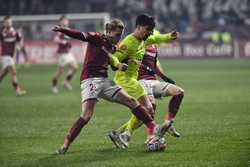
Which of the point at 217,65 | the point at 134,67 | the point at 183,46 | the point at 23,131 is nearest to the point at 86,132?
the point at 23,131

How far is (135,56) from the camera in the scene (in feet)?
38.3

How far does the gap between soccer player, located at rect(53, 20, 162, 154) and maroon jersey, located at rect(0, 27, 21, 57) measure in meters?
11.9

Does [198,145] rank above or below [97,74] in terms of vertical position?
below

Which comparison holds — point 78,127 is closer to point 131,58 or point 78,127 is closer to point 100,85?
point 100,85

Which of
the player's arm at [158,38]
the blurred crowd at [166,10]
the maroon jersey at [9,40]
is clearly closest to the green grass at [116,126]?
the maroon jersey at [9,40]

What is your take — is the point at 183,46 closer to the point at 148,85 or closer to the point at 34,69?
the point at 34,69

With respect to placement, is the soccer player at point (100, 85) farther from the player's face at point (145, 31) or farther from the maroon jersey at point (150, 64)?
the maroon jersey at point (150, 64)

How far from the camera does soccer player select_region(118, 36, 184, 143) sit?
38.7 ft

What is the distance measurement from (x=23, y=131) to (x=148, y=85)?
117 inches

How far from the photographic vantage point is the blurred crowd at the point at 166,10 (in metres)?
42.2

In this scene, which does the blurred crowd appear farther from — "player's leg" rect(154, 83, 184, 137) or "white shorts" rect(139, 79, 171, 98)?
"player's leg" rect(154, 83, 184, 137)

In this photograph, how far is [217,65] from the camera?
34500mm

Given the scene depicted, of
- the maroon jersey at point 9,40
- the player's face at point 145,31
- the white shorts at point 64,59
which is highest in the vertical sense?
the player's face at point 145,31

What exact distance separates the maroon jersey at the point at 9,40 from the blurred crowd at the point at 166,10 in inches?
762
